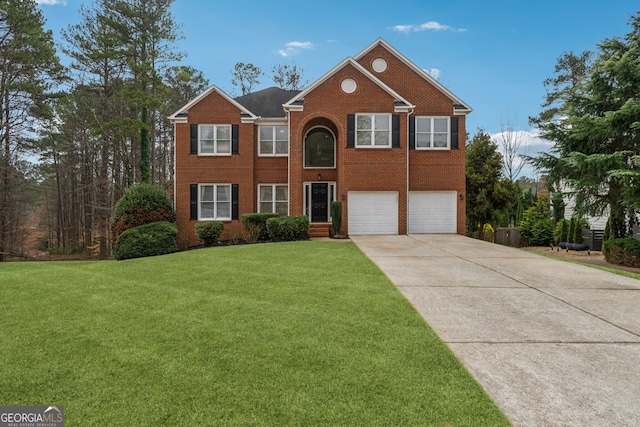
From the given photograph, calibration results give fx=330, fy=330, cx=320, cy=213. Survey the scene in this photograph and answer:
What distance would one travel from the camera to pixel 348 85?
15898 millimetres

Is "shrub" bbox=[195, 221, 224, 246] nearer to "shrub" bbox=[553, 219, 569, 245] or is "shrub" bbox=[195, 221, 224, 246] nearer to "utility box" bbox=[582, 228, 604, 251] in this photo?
"shrub" bbox=[553, 219, 569, 245]

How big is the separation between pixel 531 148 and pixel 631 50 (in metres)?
19.1

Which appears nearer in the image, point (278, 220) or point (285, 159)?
point (278, 220)

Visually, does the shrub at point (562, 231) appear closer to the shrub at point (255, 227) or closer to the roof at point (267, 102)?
the shrub at point (255, 227)

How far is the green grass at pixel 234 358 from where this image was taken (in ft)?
8.54

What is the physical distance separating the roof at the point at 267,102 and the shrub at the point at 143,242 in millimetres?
9049

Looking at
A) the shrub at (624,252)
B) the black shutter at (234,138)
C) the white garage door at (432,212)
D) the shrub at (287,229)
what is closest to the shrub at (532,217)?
the white garage door at (432,212)

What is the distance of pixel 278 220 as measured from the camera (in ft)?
47.2

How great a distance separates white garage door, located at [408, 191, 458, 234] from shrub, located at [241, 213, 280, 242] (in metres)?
7.13

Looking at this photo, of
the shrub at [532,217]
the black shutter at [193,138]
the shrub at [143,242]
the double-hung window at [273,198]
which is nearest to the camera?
the shrub at [143,242]

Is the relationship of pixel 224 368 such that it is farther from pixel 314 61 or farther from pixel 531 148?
pixel 531 148

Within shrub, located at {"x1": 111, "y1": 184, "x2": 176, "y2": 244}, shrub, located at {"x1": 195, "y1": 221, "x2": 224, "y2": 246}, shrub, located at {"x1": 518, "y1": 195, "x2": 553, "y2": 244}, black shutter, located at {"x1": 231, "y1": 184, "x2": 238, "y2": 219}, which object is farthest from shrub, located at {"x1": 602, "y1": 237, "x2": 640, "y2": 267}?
shrub, located at {"x1": 111, "y1": 184, "x2": 176, "y2": 244}

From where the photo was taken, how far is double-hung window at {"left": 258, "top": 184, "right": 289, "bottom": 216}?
1788 cm

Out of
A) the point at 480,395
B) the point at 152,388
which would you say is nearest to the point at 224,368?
the point at 152,388
